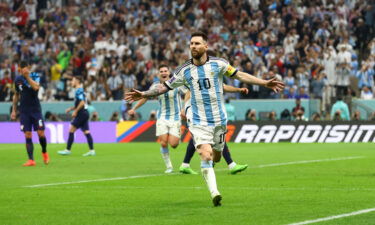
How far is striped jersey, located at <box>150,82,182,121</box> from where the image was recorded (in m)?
18.7

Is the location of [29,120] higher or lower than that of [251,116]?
higher

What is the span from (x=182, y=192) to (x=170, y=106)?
554 centimetres

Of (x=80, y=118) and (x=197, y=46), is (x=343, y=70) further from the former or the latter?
(x=197, y=46)

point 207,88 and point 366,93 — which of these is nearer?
point 207,88

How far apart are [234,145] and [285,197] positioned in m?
17.2

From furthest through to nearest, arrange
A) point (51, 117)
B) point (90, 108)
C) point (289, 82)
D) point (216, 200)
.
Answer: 1. point (90, 108)
2. point (51, 117)
3. point (289, 82)
4. point (216, 200)

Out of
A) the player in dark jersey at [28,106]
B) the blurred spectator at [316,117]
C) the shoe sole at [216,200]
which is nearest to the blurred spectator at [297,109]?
the blurred spectator at [316,117]

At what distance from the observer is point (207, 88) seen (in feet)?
39.7

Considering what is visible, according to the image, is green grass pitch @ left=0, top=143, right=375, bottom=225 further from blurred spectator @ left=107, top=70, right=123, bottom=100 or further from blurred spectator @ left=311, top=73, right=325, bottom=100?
blurred spectator @ left=107, top=70, right=123, bottom=100

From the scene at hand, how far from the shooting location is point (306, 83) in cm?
3328

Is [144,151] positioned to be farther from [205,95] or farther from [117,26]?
[205,95]

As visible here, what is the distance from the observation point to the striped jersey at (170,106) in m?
18.7

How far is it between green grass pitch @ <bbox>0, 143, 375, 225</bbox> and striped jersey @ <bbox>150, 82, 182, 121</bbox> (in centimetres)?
119

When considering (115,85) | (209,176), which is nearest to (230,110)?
(115,85)
